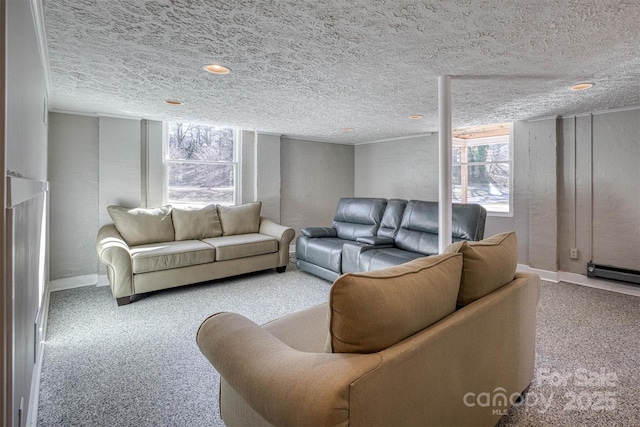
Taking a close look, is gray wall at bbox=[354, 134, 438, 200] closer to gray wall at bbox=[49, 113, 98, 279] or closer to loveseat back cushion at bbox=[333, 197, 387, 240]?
loveseat back cushion at bbox=[333, 197, 387, 240]

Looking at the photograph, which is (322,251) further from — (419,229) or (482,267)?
(482,267)

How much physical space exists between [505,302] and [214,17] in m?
2.06

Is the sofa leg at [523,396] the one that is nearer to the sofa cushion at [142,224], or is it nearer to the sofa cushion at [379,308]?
the sofa cushion at [379,308]

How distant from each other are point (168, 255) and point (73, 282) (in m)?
1.41

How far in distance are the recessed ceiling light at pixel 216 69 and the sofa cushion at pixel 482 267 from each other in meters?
2.07

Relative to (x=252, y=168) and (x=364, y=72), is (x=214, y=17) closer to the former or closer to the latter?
(x=364, y=72)

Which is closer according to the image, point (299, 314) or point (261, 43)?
point (299, 314)

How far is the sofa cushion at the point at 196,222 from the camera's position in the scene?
422cm

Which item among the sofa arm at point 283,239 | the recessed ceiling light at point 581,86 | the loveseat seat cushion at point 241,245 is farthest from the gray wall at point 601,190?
the loveseat seat cushion at point 241,245

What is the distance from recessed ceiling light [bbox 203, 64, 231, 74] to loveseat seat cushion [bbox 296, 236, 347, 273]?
226 centimetres

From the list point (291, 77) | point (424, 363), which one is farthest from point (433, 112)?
point (424, 363)

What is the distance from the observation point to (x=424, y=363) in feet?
3.49

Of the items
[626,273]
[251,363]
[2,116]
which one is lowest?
[626,273]

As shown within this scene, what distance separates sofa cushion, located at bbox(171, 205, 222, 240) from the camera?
4.22 metres
